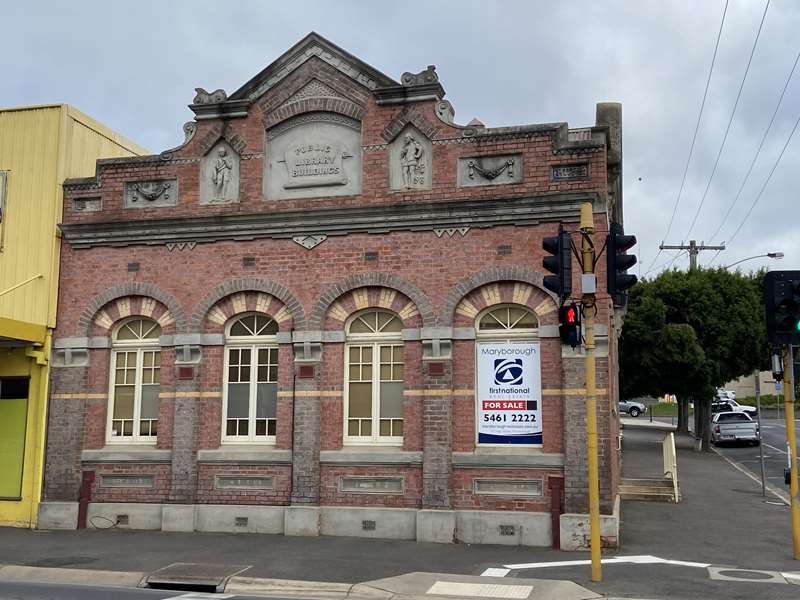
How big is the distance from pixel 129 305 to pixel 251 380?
2.92 metres

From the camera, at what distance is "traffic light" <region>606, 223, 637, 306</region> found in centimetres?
1095

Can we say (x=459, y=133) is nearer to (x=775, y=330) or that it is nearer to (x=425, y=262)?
(x=425, y=262)

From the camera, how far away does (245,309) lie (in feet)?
52.0

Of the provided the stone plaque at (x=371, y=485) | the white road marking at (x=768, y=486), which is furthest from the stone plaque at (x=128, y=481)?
the white road marking at (x=768, y=486)

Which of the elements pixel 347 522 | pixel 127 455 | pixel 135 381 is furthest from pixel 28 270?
pixel 347 522

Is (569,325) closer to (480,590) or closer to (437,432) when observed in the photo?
(480,590)

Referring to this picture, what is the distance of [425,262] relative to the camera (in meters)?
15.1

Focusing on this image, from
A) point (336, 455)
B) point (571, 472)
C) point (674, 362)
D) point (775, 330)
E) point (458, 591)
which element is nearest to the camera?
point (458, 591)

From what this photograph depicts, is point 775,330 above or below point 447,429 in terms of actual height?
above

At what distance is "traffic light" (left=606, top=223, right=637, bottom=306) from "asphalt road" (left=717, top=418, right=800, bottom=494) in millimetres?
15023

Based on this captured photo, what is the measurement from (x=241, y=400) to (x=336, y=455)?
226cm

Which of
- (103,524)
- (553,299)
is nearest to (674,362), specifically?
(553,299)

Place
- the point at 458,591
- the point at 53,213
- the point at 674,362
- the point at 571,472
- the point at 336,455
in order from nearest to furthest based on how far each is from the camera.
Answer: the point at 458,591 → the point at 571,472 → the point at 336,455 → the point at 53,213 → the point at 674,362

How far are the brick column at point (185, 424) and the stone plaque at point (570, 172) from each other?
7334 millimetres
